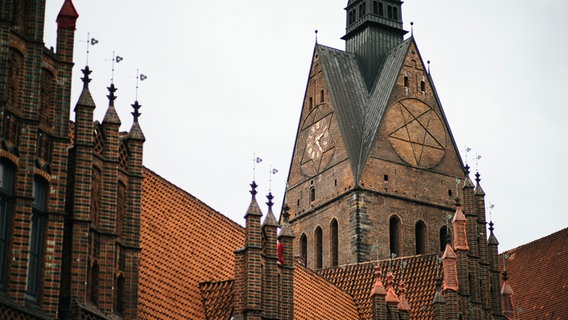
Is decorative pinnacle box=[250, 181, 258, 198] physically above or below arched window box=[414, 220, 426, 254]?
below

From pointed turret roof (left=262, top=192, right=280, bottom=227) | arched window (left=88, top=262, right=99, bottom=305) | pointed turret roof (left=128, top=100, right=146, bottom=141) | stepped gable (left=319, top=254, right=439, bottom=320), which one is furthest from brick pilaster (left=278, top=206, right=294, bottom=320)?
stepped gable (left=319, top=254, right=439, bottom=320)

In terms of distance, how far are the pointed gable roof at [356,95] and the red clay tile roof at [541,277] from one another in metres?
7.20

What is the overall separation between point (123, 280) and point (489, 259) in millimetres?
19055

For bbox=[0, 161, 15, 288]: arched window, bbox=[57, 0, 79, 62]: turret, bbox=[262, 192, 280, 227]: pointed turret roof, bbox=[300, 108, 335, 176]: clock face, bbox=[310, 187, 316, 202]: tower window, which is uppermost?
bbox=[300, 108, 335, 176]: clock face

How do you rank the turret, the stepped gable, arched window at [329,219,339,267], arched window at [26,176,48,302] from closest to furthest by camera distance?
arched window at [26,176,48,302]
the turret
the stepped gable
arched window at [329,219,339,267]

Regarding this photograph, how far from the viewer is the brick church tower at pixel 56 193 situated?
64.8 ft

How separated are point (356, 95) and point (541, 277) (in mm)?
10631

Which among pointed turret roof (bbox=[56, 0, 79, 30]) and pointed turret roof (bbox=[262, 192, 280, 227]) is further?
pointed turret roof (bbox=[262, 192, 280, 227])

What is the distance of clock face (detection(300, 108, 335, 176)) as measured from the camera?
173ft

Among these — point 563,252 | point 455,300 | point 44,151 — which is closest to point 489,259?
point 455,300

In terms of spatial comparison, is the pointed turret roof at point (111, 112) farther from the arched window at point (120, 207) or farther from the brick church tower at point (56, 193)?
the arched window at point (120, 207)

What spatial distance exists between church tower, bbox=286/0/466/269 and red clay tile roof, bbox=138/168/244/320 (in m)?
19.0

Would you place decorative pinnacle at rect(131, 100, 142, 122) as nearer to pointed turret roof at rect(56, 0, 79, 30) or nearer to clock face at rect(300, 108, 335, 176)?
pointed turret roof at rect(56, 0, 79, 30)

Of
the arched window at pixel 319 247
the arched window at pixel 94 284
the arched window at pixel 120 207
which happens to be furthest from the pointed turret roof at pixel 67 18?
the arched window at pixel 319 247
